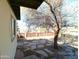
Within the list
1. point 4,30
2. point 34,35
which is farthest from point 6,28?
point 34,35

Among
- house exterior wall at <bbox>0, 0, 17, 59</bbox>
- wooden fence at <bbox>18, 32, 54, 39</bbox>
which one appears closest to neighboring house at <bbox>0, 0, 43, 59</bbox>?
house exterior wall at <bbox>0, 0, 17, 59</bbox>

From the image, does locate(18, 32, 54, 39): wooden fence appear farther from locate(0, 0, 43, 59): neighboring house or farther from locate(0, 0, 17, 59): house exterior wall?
locate(0, 0, 17, 59): house exterior wall

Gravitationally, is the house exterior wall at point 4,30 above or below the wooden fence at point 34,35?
above

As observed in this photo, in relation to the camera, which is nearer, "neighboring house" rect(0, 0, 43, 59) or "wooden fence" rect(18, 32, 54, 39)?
"neighboring house" rect(0, 0, 43, 59)

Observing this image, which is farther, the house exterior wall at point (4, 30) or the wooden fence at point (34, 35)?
the wooden fence at point (34, 35)

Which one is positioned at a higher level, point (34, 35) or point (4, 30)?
point (4, 30)

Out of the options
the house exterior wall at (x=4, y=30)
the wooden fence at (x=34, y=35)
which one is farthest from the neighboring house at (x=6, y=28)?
the wooden fence at (x=34, y=35)

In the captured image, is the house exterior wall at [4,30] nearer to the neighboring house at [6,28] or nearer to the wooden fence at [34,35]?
the neighboring house at [6,28]

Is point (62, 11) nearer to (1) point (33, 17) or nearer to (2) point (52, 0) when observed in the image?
(2) point (52, 0)

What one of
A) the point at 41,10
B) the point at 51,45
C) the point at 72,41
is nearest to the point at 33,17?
the point at 41,10

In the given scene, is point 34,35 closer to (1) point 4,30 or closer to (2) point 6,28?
(2) point 6,28

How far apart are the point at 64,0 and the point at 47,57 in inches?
125

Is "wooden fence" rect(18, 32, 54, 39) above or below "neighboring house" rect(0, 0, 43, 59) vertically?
below

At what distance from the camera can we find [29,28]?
1204 centimetres
